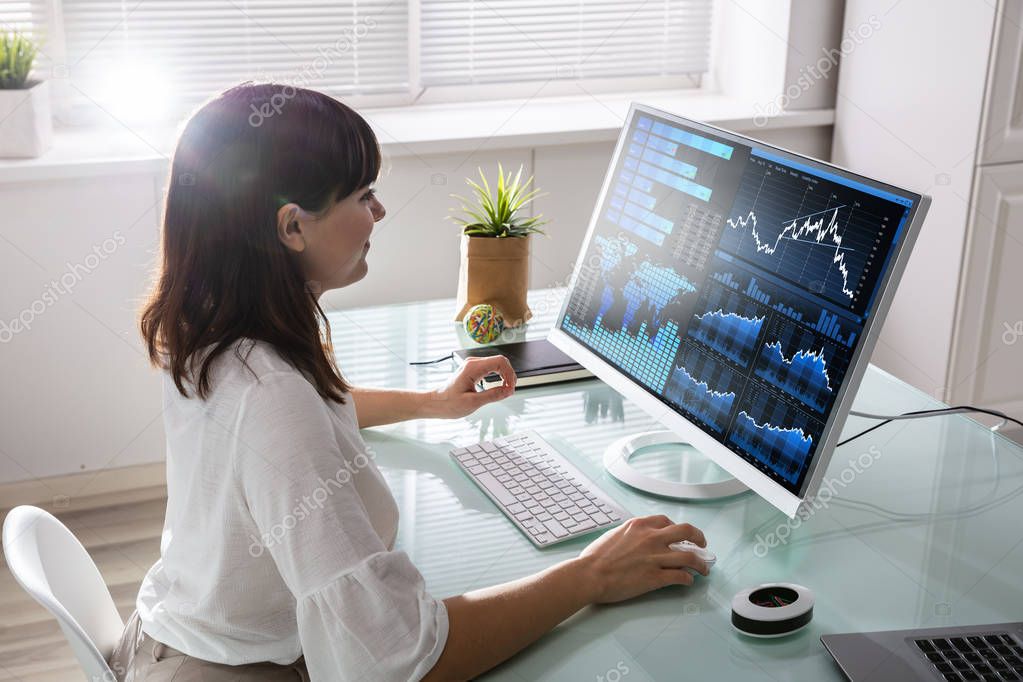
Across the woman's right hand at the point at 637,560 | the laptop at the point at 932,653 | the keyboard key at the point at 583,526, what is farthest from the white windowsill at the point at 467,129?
the laptop at the point at 932,653

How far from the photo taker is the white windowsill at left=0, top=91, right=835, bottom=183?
2.56 meters

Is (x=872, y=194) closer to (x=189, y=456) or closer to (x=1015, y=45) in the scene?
(x=189, y=456)

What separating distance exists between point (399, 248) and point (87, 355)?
852 mm

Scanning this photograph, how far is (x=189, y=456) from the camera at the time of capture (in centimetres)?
113

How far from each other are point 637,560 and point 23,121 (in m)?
2.04

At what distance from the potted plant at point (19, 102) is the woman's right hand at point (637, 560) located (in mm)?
1968

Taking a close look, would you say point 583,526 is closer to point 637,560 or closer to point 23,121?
point 637,560

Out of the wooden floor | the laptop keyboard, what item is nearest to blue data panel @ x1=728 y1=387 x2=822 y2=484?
the laptop keyboard

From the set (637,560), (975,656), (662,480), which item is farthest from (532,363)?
(975,656)

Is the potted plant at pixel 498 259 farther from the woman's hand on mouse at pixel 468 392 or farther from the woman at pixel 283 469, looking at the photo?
the woman at pixel 283 469

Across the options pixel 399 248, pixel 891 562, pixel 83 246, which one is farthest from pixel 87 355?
pixel 891 562

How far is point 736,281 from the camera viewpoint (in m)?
1.32

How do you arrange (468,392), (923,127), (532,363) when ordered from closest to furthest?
(468,392)
(532,363)
(923,127)

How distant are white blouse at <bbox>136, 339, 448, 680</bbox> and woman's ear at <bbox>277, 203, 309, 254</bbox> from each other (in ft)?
0.38
